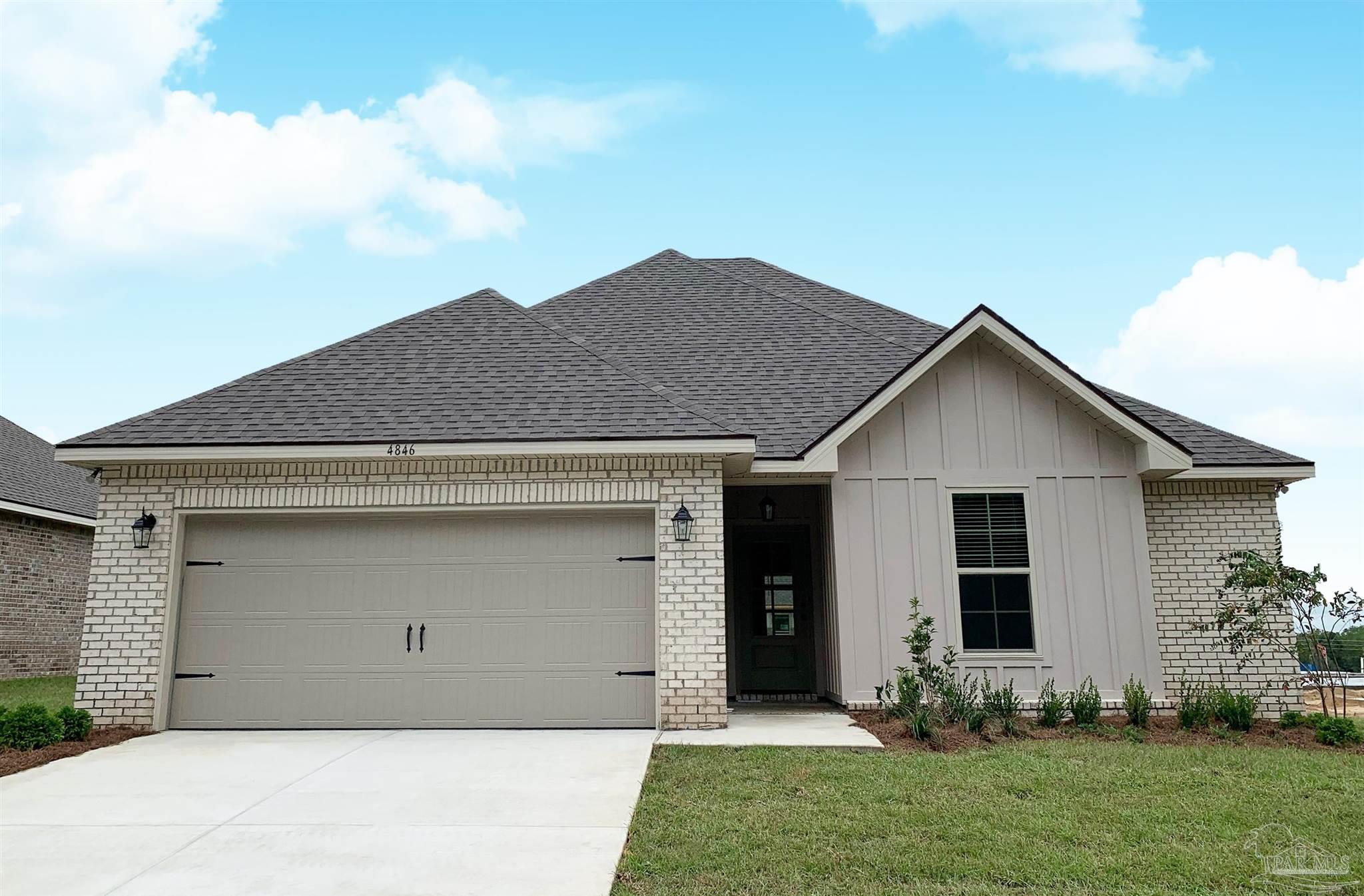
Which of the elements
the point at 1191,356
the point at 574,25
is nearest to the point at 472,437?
the point at 574,25

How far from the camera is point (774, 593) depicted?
11.7 metres

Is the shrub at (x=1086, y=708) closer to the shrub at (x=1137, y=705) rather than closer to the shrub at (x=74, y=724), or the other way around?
the shrub at (x=1137, y=705)

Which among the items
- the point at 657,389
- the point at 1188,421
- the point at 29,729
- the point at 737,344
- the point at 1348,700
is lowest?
the point at 1348,700

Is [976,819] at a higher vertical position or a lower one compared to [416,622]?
lower

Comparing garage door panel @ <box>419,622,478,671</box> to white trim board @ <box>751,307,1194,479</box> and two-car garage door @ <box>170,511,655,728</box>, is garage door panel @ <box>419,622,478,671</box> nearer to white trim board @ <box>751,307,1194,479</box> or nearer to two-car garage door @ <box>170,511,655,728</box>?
two-car garage door @ <box>170,511,655,728</box>

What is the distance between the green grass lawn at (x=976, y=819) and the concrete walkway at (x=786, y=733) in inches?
13.3

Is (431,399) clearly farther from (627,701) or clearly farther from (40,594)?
(40,594)

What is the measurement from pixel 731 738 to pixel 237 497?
5.67 metres

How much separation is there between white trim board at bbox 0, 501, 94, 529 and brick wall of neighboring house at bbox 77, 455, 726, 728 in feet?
29.0

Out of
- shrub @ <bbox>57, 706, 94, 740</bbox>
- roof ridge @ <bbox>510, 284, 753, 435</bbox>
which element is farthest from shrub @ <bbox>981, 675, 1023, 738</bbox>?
shrub @ <bbox>57, 706, 94, 740</bbox>

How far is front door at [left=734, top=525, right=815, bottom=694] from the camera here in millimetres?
11477

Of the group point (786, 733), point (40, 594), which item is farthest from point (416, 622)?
point (40, 594)

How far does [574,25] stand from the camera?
13.9 meters

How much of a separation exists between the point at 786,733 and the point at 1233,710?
15.1 feet
